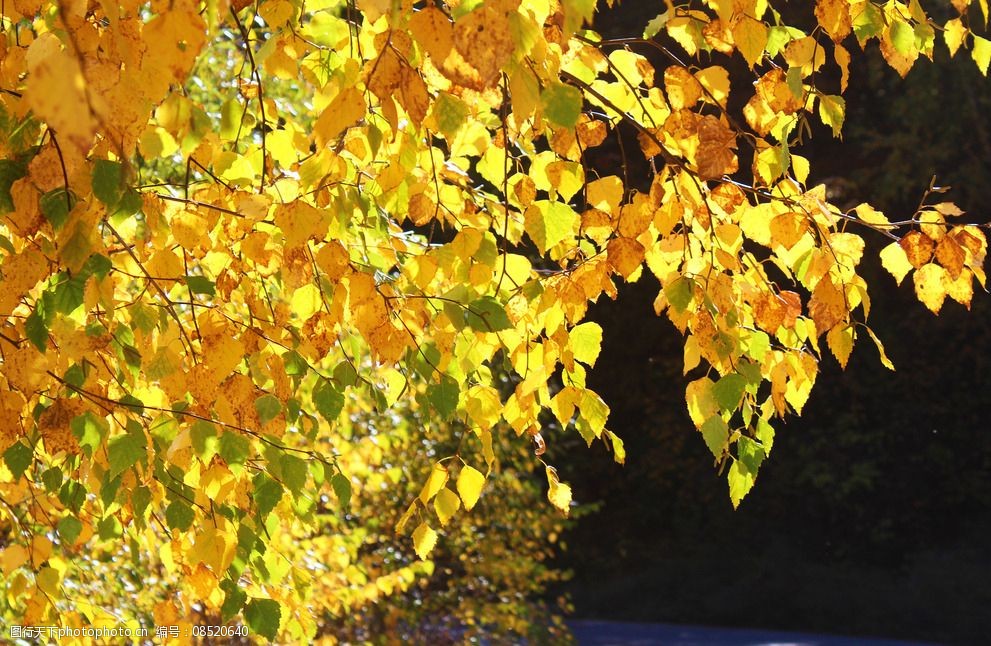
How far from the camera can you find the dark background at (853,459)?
11641mm

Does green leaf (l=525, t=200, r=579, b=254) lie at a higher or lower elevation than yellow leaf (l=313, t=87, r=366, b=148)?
higher

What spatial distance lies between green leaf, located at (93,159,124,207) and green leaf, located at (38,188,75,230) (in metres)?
0.08

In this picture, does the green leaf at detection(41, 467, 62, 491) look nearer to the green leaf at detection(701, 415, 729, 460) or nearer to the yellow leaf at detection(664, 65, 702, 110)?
the green leaf at detection(701, 415, 729, 460)

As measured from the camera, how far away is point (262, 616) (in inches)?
83.2

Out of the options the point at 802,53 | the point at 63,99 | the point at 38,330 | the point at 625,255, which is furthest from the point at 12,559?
the point at 802,53

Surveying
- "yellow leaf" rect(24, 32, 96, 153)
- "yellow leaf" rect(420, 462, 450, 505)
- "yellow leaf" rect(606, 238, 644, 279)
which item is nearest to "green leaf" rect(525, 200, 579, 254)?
"yellow leaf" rect(606, 238, 644, 279)

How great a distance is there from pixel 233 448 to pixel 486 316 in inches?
17.7

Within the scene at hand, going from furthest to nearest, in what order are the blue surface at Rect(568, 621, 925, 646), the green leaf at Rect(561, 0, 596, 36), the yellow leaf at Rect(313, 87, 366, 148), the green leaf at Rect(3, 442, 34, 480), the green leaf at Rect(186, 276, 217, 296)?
the blue surface at Rect(568, 621, 925, 646)
the green leaf at Rect(3, 442, 34, 480)
the green leaf at Rect(186, 276, 217, 296)
the yellow leaf at Rect(313, 87, 366, 148)
the green leaf at Rect(561, 0, 596, 36)

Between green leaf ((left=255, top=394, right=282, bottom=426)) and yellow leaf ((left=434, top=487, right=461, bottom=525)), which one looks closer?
green leaf ((left=255, top=394, right=282, bottom=426))

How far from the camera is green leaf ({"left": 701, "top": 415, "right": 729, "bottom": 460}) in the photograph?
82.6 inches

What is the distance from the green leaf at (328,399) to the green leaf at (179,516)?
11.1 inches

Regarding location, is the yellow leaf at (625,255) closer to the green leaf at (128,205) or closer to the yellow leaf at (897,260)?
the yellow leaf at (897,260)

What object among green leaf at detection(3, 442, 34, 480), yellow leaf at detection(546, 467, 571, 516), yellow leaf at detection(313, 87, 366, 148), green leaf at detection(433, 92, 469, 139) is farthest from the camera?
yellow leaf at detection(546, 467, 571, 516)

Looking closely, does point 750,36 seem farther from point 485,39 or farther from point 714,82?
point 485,39
